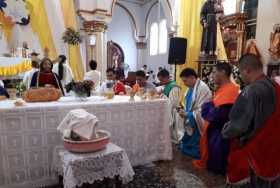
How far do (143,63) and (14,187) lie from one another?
11.5 metres

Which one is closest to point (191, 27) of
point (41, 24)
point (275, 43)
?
point (275, 43)

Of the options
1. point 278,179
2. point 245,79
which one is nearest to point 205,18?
point 245,79

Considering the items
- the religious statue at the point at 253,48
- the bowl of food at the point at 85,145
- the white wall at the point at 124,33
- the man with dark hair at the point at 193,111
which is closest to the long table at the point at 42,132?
the bowl of food at the point at 85,145

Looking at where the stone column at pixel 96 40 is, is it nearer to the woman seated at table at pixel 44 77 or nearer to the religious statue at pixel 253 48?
the woman seated at table at pixel 44 77

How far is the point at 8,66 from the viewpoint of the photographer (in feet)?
12.6

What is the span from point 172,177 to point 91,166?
119cm

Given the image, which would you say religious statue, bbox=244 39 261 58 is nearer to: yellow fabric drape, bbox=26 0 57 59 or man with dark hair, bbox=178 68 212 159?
man with dark hair, bbox=178 68 212 159

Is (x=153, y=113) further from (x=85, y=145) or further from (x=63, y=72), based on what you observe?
(x=63, y=72)

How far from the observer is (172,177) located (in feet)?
9.62

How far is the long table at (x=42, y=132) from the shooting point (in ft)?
8.00

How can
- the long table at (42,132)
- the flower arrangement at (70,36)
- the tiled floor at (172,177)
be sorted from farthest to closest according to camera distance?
the flower arrangement at (70,36)
the tiled floor at (172,177)
the long table at (42,132)

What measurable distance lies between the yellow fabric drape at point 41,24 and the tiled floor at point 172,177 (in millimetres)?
4611

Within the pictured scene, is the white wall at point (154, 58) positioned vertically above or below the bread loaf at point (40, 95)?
above

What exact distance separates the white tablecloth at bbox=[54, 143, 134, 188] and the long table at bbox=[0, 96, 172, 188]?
0.80 ft
